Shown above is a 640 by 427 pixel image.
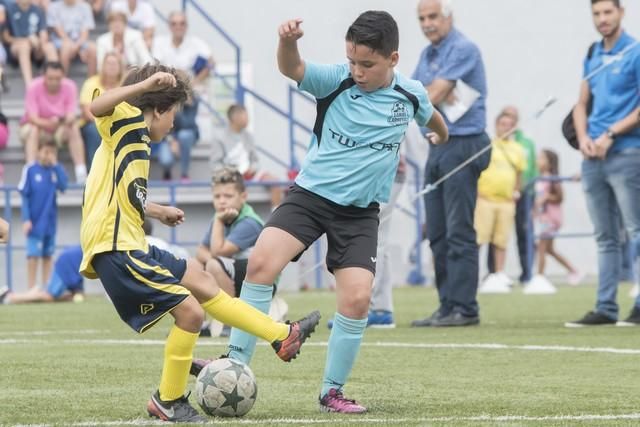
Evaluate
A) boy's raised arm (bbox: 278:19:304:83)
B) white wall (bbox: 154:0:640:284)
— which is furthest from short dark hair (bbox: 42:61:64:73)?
boy's raised arm (bbox: 278:19:304:83)

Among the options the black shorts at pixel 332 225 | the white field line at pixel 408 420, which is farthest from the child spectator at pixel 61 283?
the white field line at pixel 408 420

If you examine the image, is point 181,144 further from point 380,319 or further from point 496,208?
point 380,319

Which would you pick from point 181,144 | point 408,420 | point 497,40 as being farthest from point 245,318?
point 497,40

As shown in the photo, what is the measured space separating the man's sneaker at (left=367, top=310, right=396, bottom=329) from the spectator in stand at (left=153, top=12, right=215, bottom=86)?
28.0 feet

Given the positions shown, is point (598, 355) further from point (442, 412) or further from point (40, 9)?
point (40, 9)

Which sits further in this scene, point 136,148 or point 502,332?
point 502,332

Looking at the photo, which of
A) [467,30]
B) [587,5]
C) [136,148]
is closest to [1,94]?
[467,30]

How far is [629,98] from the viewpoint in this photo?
9.87 m

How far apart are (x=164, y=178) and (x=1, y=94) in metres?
2.57

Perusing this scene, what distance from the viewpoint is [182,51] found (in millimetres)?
18484

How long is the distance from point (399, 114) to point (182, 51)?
496 inches

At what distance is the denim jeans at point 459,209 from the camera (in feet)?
33.4

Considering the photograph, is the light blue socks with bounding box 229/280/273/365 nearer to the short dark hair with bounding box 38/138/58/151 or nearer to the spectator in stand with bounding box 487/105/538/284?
the short dark hair with bounding box 38/138/58/151

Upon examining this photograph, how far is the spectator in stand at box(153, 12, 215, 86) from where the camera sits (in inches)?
724
